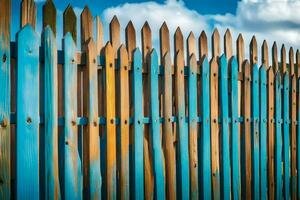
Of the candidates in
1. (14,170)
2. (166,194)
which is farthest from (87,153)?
(166,194)

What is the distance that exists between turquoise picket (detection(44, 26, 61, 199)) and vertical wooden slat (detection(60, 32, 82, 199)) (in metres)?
0.09

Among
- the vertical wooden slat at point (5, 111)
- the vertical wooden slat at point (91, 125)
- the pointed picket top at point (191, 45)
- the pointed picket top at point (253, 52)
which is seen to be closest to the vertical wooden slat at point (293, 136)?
the pointed picket top at point (253, 52)

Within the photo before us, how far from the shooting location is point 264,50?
4934 millimetres

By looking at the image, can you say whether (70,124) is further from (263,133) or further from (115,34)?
(263,133)

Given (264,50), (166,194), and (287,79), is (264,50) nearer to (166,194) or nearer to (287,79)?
→ (287,79)

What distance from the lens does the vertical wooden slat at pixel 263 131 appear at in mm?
4727

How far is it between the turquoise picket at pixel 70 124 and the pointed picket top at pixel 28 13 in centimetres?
30

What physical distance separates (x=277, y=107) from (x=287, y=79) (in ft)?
1.65

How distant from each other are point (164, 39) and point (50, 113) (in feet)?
4.83

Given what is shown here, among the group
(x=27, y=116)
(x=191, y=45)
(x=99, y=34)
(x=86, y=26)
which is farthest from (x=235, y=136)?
(x=27, y=116)

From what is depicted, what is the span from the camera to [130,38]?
3488mm

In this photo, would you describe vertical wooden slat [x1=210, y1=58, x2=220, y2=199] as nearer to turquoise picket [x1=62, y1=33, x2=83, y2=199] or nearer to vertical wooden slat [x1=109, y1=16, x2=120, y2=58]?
vertical wooden slat [x1=109, y1=16, x2=120, y2=58]

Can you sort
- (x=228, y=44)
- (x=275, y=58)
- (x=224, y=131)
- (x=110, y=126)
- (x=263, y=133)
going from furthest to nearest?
(x=275, y=58) < (x=263, y=133) < (x=228, y=44) < (x=224, y=131) < (x=110, y=126)

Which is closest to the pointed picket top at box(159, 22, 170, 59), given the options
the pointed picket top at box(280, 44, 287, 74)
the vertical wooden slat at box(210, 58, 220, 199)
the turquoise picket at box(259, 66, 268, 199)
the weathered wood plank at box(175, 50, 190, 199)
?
the weathered wood plank at box(175, 50, 190, 199)
